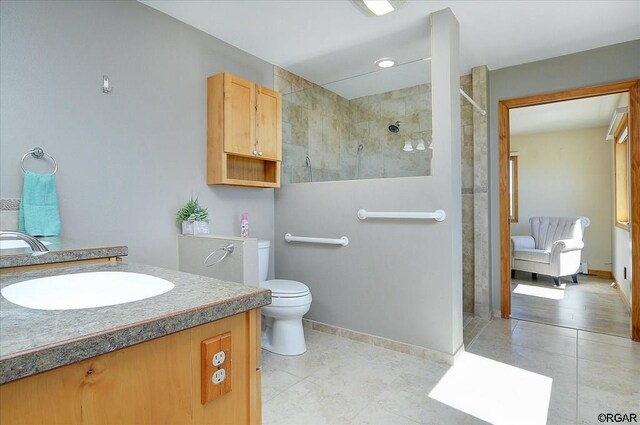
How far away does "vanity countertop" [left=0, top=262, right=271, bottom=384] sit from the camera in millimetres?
494

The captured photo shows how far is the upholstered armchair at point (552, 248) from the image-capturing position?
457 centimetres

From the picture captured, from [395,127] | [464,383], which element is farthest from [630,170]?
[464,383]

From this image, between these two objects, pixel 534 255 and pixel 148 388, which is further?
pixel 534 255

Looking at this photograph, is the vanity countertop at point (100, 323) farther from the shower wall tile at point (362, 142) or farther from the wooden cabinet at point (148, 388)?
the shower wall tile at point (362, 142)

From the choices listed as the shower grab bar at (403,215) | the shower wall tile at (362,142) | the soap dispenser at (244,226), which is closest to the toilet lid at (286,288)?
the soap dispenser at (244,226)

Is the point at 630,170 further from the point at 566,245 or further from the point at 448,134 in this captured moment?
the point at 566,245

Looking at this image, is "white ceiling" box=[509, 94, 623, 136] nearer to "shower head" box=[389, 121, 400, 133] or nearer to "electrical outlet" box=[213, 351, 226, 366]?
"shower head" box=[389, 121, 400, 133]

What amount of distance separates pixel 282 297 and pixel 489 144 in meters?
2.33

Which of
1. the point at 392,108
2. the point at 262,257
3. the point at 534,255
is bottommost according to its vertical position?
the point at 534,255

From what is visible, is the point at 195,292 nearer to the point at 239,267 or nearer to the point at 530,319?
the point at 239,267

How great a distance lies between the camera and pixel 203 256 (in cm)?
225

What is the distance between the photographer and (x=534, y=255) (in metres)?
4.82

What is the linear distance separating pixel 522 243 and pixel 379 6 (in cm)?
422

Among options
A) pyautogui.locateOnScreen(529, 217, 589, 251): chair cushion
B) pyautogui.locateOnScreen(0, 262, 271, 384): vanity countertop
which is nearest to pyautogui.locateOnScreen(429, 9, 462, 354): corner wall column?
pyautogui.locateOnScreen(0, 262, 271, 384): vanity countertop
